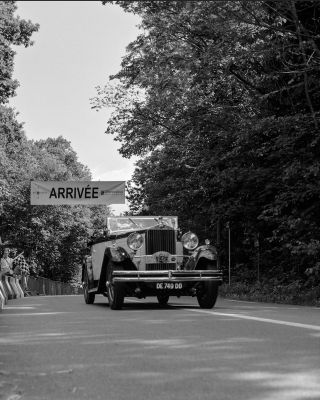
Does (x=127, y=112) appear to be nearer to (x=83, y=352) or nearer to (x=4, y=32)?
(x=4, y=32)

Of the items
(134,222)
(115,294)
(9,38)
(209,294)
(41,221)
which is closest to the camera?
(115,294)

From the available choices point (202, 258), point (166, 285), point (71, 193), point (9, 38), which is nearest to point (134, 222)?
point (202, 258)

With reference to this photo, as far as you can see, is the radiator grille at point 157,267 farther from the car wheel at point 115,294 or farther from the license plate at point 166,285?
the car wheel at point 115,294

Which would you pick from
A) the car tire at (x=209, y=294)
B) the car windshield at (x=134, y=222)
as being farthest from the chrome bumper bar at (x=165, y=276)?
the car windshield at (x=134, y=222)

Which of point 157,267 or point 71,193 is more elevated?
point 71,193

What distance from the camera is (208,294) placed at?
1348cm

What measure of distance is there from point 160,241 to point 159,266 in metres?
0.52

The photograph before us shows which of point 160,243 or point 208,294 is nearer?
point 208,294

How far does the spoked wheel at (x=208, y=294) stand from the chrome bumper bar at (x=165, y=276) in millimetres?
132

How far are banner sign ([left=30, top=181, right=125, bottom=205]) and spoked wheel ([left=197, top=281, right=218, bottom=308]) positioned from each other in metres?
18.5

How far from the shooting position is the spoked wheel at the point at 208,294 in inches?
530

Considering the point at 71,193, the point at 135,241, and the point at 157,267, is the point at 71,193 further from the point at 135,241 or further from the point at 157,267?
the point at 135,241

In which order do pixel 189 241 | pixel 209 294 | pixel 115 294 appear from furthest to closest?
1. pixel 189 241
2. pixel 209 294
3. pixel 115 294

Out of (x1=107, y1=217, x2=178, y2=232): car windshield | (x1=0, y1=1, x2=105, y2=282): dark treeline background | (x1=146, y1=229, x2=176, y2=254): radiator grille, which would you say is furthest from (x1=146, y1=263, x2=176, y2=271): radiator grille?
(x1=0, y1=1, x2=105, y2=282): dark treeline background
